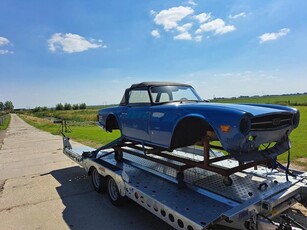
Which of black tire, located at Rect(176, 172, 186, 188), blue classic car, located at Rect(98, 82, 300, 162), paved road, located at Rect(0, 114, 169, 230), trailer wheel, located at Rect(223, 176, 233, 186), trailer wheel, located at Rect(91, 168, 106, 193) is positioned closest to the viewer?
blue classic car, located at Rect(98, 82, 300, 162)

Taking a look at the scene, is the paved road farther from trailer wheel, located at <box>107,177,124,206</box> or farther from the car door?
the car door

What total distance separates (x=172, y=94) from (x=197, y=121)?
1.07 metres

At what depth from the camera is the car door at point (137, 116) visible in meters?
4.73

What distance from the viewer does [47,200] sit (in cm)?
→ 525

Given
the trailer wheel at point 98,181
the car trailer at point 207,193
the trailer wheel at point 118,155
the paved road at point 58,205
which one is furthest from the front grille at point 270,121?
the trailer wheel at point 118,155

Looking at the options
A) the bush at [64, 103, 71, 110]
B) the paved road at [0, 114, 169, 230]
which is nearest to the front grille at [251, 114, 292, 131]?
the paved road at [0, 114, 169, 230]

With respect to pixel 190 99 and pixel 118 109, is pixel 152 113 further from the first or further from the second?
pixel 118 109

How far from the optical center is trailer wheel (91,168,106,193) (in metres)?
5.34

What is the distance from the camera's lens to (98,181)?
5.48 meters

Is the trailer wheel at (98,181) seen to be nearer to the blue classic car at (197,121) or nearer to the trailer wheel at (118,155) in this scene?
the trailer wheel at (118,155)

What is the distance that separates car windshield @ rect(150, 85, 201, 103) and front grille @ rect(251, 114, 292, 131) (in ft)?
5.89

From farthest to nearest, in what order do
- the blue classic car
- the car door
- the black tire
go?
the car door → the black tire → the blue classic car

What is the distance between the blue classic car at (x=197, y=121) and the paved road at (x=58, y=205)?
1.35 metres

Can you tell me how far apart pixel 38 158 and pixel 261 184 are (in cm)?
871
